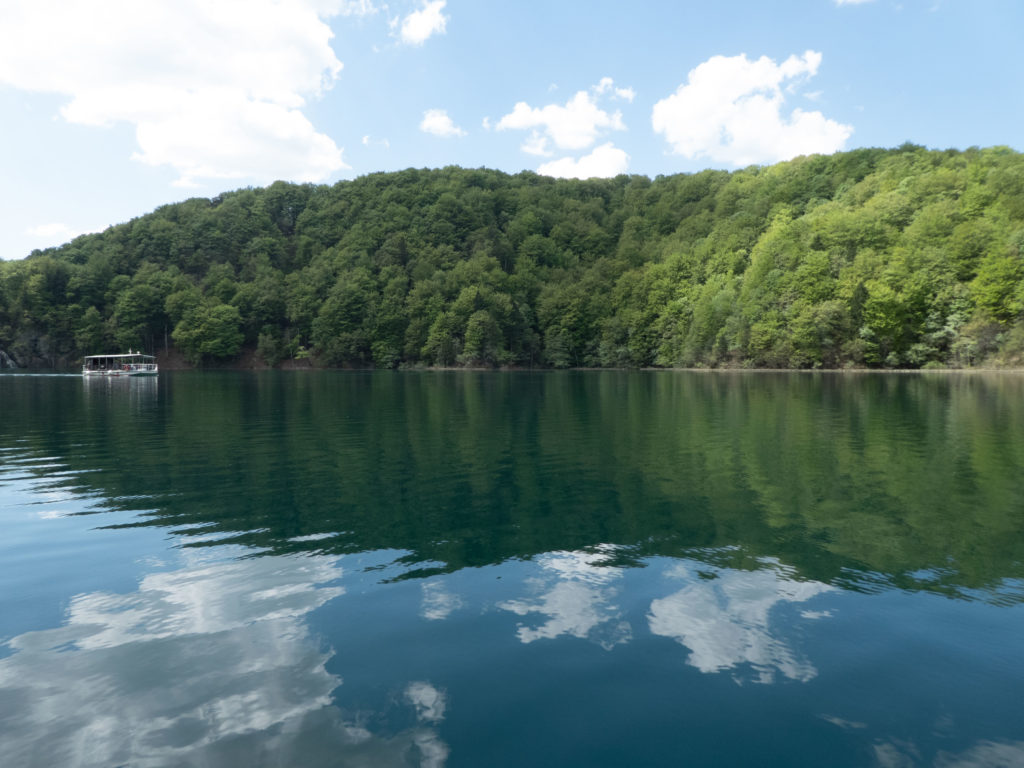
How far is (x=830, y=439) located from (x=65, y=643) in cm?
2559

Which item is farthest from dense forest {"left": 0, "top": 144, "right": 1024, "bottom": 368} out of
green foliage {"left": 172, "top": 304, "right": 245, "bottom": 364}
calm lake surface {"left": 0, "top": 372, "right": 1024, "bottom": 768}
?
calm lake surface {"left": 0, "top": 372, "right": 1024, "bottom": 768}

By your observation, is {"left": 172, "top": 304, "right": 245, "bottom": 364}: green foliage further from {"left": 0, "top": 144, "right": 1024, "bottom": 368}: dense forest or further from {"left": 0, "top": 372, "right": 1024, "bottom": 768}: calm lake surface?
{"left": 0, "top": 372, "right": 1024, "bottom": 768}: calm lake surface

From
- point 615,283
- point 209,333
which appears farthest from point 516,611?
point 209,333

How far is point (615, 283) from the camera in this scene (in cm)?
16738

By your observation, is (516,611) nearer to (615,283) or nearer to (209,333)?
(615,283)

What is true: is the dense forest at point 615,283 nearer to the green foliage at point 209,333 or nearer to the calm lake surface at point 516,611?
the green foliage at point 209,333

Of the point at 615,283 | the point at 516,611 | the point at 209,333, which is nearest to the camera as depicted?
the point at 516,611

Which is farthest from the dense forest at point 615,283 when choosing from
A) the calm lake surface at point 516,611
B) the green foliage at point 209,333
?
the calm lake surface at point 516,611

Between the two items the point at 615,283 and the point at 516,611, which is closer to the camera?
the point at 516,611

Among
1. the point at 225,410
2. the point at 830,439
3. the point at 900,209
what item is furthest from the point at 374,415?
the point at 900,209

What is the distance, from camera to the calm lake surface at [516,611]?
20.0 ft

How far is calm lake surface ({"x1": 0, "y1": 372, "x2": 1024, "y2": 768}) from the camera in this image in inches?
240

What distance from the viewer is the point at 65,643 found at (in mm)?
8203

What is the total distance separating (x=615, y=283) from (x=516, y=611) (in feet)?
537
